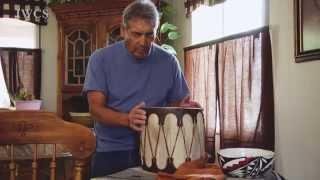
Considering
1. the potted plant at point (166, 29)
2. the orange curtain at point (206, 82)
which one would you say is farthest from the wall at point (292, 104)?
the potted plant at point (166, 29)

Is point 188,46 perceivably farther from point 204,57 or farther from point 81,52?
point 81,52

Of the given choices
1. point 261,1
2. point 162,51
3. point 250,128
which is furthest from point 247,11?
point 162,51

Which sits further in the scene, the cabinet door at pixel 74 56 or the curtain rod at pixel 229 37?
the cabinet door at pixel 74 56

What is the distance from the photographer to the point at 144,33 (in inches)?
60.9

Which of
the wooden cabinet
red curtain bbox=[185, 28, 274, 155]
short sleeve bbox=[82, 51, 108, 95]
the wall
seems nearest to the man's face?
short sleeve bbox=[82, 51, 108, 95]

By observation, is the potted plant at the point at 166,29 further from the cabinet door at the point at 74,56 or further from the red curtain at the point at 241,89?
the cabinet door at the point at 74,56

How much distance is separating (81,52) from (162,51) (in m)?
3.24

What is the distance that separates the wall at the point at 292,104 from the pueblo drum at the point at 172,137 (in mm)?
1418

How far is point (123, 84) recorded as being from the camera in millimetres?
1590

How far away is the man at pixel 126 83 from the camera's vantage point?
1541 millimetres

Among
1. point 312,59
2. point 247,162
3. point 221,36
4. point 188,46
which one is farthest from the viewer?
point 188,46

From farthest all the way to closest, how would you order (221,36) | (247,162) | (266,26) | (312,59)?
(221,36) → (266,26) → (312,59) → (247,162)

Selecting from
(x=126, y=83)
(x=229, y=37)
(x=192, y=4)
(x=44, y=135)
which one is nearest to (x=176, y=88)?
(x=126, y=83)

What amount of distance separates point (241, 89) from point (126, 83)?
1.59 meters
